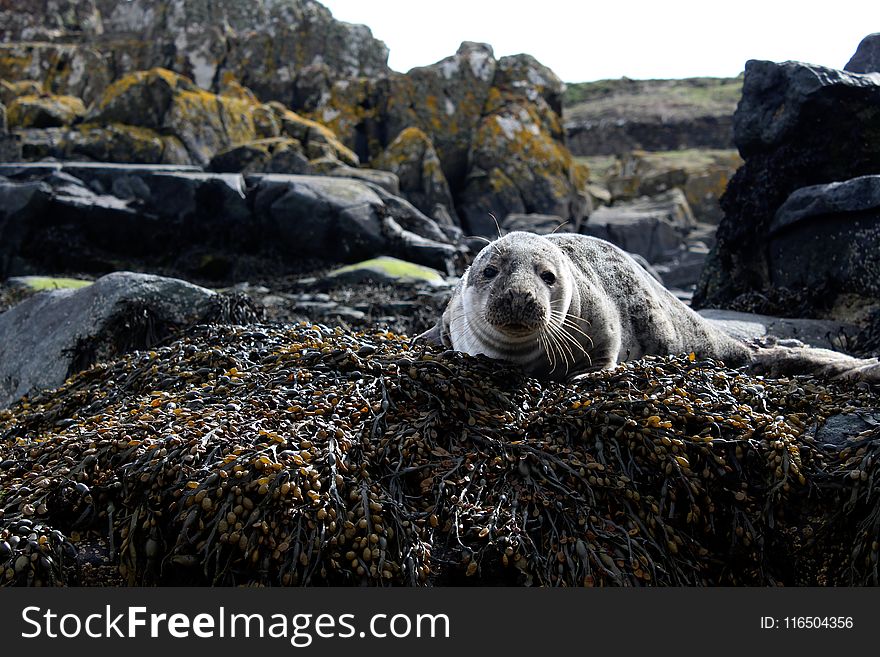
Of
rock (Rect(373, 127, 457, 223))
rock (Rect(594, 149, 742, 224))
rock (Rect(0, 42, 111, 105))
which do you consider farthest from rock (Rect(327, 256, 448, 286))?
rock (Rect(594, 149, 742, 224))

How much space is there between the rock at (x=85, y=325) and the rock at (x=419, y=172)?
51.6ft

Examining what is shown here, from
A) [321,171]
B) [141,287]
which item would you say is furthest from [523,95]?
[141,287]

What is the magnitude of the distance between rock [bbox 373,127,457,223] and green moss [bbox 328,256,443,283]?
10467 millimetres

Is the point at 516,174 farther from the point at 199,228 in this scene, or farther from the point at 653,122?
the point at 653,122

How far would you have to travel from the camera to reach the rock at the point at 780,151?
9117 millimetres

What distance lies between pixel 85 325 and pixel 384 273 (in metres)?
5.36

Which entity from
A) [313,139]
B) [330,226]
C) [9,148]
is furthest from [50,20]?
[330,226]

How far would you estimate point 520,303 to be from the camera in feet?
14.2

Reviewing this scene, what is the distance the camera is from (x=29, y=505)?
140 inches

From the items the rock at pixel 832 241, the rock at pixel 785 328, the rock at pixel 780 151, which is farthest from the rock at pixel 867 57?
the rock at pixel 785 328

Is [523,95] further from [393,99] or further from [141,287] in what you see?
[141,287]

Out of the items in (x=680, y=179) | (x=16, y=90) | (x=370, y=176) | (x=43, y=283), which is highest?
(x=16, y=90)

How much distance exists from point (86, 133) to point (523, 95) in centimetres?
1364

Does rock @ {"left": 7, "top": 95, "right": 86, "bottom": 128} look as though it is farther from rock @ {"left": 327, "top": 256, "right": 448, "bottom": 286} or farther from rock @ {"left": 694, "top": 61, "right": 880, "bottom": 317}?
rock @ {"left": 694, "top": 61, "right": 880, "bottom": 317}
